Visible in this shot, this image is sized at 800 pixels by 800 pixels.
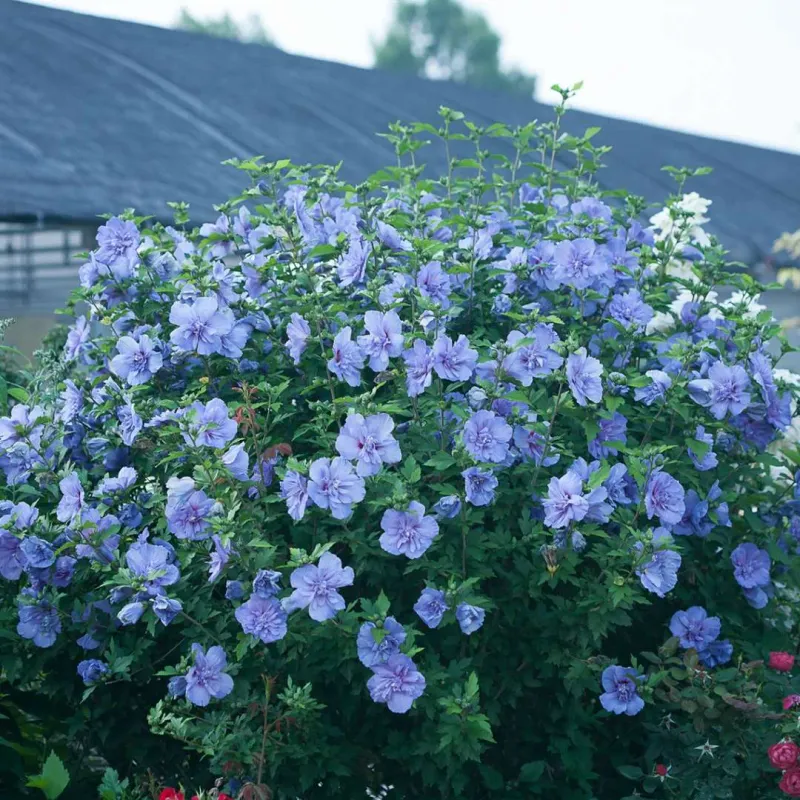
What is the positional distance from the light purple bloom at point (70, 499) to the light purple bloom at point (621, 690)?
3.62ft

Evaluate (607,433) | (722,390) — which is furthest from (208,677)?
(722,390)

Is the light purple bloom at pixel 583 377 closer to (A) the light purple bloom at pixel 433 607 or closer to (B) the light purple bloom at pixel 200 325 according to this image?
(A) the light purple bloom at pixel 433 607

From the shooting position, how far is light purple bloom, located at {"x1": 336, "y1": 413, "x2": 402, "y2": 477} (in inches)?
81.2

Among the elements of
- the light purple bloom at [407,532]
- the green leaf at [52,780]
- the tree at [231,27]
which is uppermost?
the light purple bloom at [407,532]

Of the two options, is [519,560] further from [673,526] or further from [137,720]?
[137,720]

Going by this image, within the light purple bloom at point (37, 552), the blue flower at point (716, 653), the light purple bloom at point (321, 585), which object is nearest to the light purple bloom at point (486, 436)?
the light purple bloom at point (321, 585)

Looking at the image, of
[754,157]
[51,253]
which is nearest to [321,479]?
[51,253]

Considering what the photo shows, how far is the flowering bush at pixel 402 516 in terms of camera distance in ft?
6.98

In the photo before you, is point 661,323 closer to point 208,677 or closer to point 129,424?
point 129,424

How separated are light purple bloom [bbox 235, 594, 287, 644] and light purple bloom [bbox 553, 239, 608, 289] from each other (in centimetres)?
96

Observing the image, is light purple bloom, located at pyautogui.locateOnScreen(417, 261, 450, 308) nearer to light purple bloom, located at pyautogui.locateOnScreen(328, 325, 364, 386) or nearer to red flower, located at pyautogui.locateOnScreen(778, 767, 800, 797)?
light purple bloom, located at pyautogui.locateOnScreen(328, 325, 364, 386)

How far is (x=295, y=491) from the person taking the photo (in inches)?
81.7

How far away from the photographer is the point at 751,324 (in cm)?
246

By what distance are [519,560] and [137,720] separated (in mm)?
920
